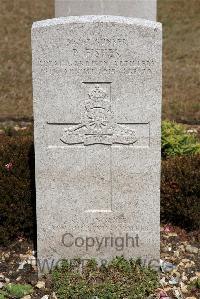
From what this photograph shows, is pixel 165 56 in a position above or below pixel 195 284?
above

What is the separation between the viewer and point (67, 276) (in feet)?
15.8

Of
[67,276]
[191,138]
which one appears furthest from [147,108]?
[191,138]

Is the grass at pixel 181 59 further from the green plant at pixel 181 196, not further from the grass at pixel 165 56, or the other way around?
the green plant at pixel 181 196

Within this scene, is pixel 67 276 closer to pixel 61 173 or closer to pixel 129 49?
pixel 61 173

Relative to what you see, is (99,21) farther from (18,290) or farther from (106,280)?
(18,290)

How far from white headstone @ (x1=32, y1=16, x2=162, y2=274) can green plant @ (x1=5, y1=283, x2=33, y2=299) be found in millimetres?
303

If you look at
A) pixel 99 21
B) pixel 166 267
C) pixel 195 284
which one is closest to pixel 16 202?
pixel 166 267

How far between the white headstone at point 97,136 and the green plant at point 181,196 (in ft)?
2.57

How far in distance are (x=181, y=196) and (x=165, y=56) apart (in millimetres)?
9562

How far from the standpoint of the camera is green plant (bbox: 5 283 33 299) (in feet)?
15.3

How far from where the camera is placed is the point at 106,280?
15.6 feet

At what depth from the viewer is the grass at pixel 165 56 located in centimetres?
1049

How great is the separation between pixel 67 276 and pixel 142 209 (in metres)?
0.79

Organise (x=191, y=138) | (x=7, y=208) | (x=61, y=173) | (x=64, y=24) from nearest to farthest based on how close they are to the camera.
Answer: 1. (x=64, y=24)
2. (x=61, y=173)
3. (x=7, y=208)
4. (x=191, y=138)
